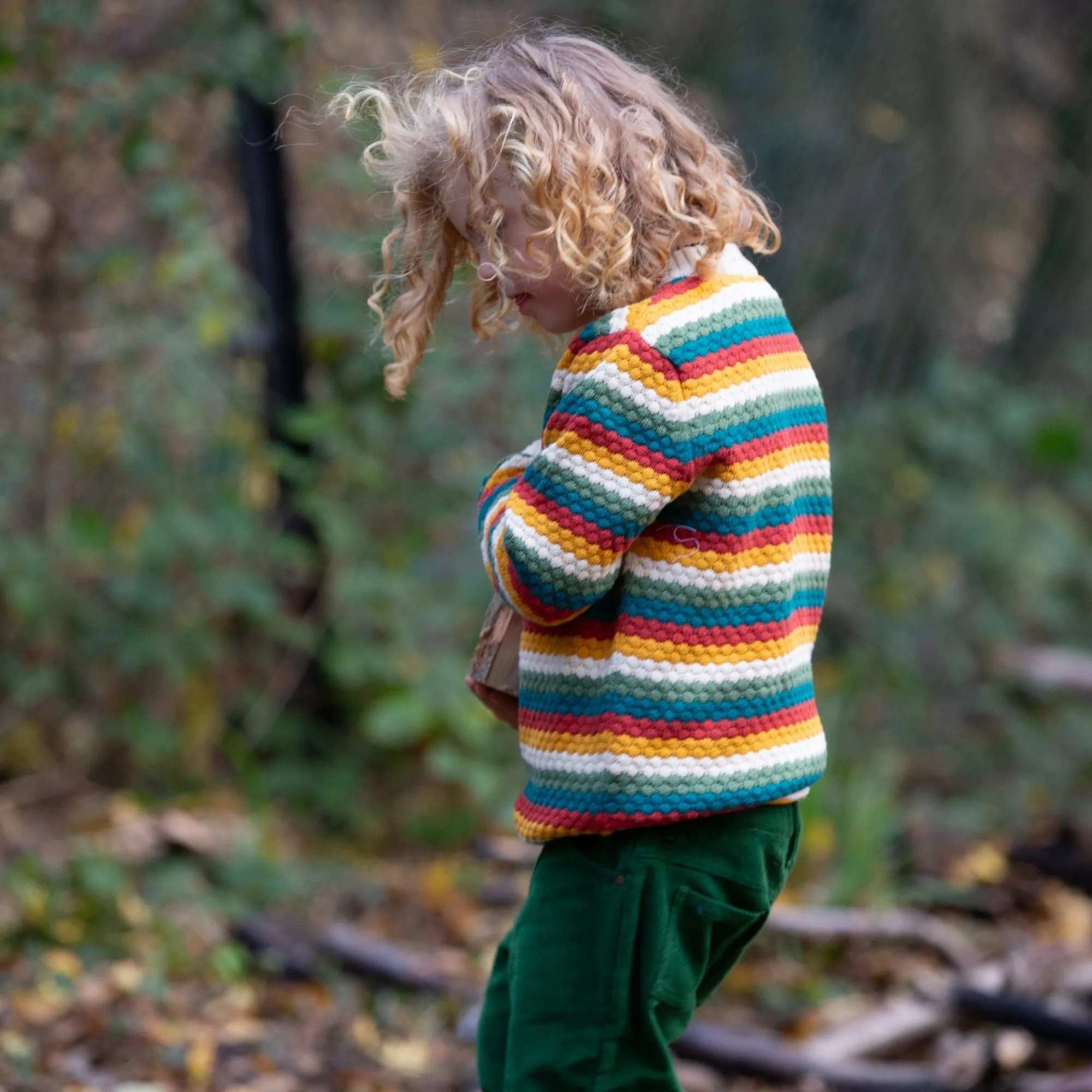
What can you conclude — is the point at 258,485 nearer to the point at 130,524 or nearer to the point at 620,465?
the point at 130,524

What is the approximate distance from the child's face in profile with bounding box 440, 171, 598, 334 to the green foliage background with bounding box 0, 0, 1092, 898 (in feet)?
5.29

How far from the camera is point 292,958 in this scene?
10.3 feet

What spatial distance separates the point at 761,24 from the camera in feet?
16.0

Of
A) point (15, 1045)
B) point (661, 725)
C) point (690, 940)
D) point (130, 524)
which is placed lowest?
point (15, 1045)

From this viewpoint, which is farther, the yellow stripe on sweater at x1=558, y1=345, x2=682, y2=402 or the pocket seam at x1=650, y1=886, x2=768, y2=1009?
the pocket seam at x1=650, y1=886, x2=768, y2=1009

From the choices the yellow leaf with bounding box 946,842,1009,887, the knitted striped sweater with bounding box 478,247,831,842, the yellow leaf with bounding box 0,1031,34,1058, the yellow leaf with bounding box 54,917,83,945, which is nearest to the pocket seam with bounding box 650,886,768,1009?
the knitted striped sweater with bounding box 478,247,831,842

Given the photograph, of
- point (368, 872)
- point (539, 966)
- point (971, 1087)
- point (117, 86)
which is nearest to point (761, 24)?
point (117, 86)

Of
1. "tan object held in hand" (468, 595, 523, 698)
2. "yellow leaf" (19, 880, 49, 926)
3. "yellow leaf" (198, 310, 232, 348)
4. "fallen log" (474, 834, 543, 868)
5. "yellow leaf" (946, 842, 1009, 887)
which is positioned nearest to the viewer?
"tan object held in hand" (468, 595, 523, 698)

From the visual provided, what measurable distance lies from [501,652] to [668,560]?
12.8 inches

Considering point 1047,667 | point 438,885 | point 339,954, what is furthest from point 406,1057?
point 1047,667

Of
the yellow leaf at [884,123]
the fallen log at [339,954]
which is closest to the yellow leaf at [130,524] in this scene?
the fallen log at [339,954]

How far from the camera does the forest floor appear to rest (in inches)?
108

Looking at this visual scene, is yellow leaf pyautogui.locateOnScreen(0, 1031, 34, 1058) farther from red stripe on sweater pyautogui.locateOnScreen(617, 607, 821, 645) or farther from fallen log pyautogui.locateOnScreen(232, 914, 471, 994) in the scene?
red stripe on sweater pyautogui.locateOnScreen(617, 607, 821, 645)

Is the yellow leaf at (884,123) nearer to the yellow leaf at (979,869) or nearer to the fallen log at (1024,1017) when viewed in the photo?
the yellow leaf at (979,869)
